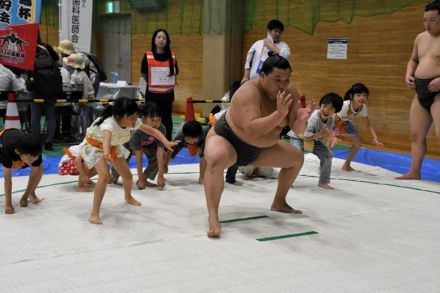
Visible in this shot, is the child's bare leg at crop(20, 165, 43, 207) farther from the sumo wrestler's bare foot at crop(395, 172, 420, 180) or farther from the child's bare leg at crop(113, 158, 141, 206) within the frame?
the sumo wrestler's bare foot at crop(395, 172, 420, 180)

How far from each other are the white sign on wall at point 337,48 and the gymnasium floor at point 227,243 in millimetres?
3453

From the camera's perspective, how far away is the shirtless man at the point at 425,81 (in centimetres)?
414

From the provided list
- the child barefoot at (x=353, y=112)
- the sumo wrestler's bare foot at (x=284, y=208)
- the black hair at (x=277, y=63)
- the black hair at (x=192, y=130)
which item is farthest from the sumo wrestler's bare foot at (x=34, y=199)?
the child barefoot at (x=353, y=112)

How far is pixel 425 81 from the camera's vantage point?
4.24 metres

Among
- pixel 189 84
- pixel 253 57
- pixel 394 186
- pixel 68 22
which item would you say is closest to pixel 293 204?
pixel 394 186

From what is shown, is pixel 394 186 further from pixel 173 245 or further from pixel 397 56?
pixel 397 56

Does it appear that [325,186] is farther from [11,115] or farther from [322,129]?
[11,115]

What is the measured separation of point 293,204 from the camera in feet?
11.4

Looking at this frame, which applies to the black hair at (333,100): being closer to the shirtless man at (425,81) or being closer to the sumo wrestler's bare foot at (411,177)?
the shirtless man at (425,81)

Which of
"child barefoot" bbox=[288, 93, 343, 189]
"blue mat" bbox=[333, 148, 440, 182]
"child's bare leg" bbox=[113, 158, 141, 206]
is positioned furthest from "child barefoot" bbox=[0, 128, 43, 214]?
"blue mat" bbox=[333, 148, 440, 182]

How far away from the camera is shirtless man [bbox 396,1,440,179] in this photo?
4.14 meters

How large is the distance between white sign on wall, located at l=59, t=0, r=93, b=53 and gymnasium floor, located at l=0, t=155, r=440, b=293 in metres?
4.02

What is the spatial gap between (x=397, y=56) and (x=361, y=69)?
54cm

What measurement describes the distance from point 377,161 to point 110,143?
3.23m
